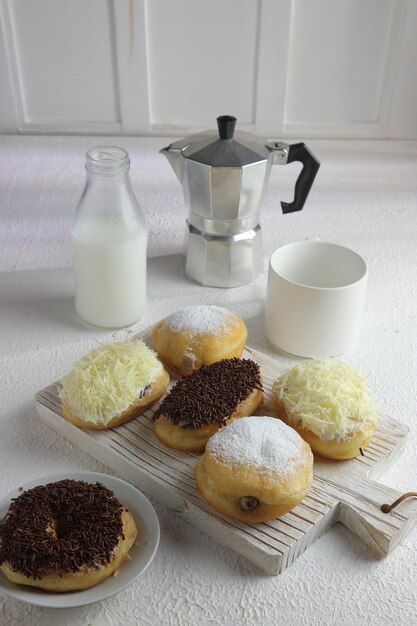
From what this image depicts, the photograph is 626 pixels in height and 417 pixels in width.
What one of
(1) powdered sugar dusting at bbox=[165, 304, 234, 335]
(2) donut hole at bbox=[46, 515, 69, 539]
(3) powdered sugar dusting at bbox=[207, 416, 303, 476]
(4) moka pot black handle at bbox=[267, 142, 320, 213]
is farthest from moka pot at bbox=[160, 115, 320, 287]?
(2) donut hole at bbox=[46, 515, 69, 539]

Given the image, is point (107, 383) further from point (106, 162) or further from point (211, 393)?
point (106, 162)

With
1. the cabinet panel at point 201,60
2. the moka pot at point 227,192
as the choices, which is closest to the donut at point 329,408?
the moka pot at point 227,192

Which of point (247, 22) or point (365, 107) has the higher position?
point (247, 22)

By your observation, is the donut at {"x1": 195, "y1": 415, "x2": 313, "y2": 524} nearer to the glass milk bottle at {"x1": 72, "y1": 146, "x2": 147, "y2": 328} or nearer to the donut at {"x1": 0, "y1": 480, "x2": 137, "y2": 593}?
the donut at {"x1": 0, "y1": 480, "x2": 137, "y2": 593}

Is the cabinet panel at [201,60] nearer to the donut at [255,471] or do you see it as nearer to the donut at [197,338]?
the donut at [197,338]

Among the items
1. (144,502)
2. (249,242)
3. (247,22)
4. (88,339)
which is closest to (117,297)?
(88,339)

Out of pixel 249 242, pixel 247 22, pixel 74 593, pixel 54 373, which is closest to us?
pixel 74 593

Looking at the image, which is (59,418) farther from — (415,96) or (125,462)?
(415,96)
